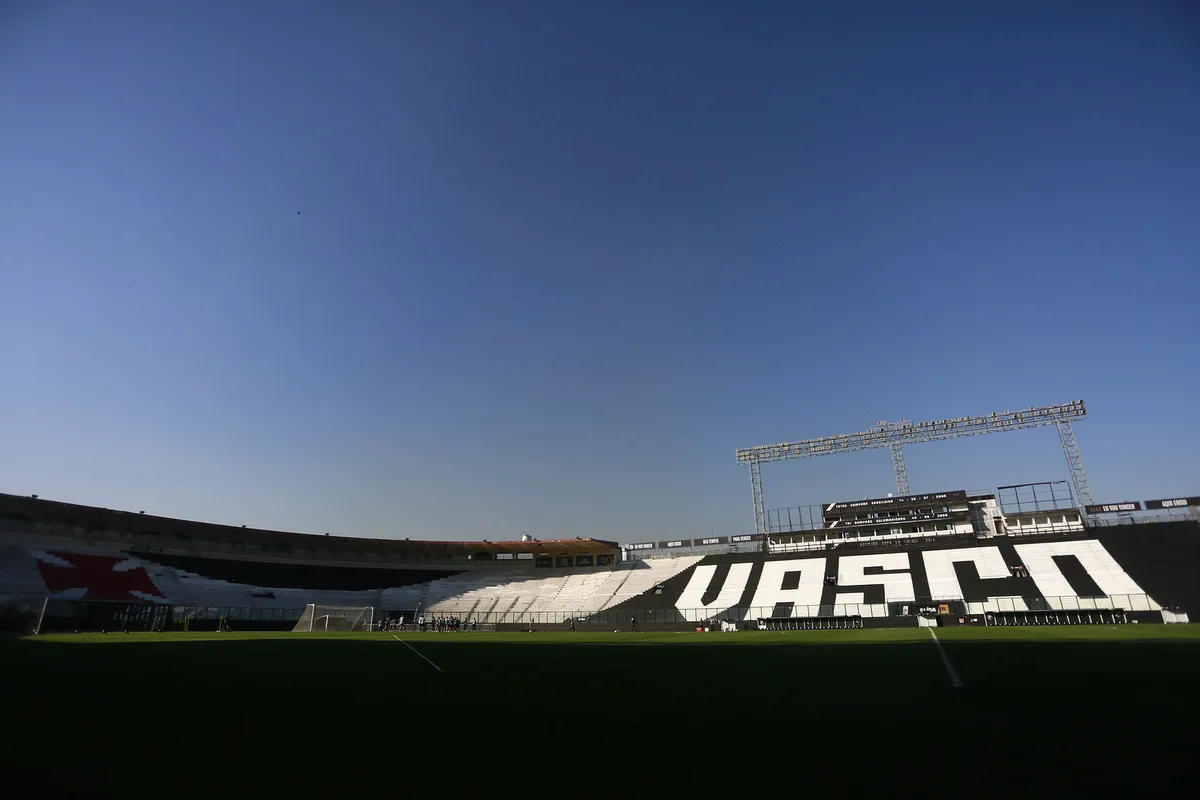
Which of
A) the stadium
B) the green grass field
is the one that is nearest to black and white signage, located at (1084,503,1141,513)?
the stadium

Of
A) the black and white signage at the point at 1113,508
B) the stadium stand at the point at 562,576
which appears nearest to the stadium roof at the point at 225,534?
the stadium stand at the point at 562,576

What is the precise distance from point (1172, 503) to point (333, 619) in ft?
234

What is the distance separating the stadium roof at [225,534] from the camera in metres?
50.5

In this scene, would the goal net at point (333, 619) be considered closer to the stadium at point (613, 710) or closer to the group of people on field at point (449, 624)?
the group of people on field at point (449, 624)

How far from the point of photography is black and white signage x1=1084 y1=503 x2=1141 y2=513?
169ft

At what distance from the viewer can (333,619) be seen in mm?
48625

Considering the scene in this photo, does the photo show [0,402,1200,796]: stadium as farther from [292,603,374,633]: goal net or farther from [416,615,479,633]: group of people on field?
[416,615,479,633]: group of people on field

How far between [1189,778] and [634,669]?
9.87 metres

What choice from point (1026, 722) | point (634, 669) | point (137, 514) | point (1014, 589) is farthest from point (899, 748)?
point (137, 514)

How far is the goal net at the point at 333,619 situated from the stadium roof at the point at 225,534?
19888mm

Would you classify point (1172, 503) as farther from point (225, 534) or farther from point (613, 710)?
point (225, 534)

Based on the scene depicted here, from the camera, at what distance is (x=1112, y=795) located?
3.36 metres

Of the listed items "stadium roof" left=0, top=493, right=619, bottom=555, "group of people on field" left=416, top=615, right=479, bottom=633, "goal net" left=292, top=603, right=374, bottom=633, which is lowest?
"group of people on field" left=416, top=615, right=479, bottom=633

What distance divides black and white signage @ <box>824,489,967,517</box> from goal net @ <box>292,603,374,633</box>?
1992 inches
